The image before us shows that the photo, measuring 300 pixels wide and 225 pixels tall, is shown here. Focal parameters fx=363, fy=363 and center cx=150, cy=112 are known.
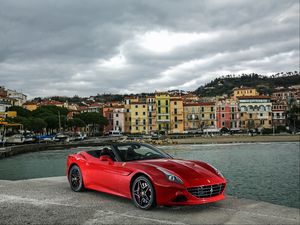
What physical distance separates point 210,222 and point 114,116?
12346cm

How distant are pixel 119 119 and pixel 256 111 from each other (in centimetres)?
4733

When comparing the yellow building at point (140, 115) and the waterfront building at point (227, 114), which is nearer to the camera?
the waterfront building at point (227, 114)

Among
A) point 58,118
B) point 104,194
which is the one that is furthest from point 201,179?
point 58,118

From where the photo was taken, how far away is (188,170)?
652 centimetres

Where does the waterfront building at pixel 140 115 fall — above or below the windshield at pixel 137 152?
above

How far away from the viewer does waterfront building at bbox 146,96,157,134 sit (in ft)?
400

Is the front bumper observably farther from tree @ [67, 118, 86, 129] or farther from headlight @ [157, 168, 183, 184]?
tree @ [67, 118, 86, 129]

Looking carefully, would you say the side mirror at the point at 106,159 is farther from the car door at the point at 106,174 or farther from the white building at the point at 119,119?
the white building at the point at 119,119

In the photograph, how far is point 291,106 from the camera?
129375 mm

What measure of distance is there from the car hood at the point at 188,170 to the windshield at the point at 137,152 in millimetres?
438

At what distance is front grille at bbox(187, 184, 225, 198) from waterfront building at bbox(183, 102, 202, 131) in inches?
4565

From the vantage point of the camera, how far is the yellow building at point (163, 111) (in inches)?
4759

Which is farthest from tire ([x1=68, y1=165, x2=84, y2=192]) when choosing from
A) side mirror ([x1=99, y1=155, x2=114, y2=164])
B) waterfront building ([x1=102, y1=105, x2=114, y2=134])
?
waterfront building ([x1=102, y1=105, x2=114, y2=134])

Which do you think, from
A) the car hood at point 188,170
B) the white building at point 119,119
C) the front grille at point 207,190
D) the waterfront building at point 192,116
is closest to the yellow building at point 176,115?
the waterfront building at point 192,116
